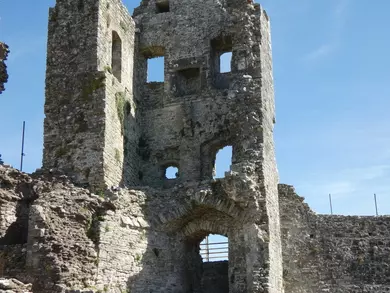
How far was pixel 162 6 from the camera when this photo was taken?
27.4m

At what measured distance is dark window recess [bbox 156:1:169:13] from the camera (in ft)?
89.2

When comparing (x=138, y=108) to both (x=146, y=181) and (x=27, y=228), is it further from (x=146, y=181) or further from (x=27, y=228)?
(x=27, y=228)

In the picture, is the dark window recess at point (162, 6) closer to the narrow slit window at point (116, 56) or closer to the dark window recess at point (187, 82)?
the dark window recess at point (187, 82)

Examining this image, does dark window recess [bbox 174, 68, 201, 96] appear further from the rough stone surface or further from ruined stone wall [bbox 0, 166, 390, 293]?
the rough stone surface

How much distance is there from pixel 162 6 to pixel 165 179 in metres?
6.91

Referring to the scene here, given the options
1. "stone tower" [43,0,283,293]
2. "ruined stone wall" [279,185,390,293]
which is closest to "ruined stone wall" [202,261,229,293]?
"stone tower" [43,0,283,293]

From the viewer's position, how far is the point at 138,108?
25.5 metres

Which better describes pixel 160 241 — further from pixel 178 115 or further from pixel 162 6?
pixel 162 6

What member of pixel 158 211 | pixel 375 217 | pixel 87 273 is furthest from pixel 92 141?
pixel 375 217

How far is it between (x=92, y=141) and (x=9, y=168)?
11.0 ft

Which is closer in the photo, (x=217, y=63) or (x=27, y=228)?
(x=27, y=228)

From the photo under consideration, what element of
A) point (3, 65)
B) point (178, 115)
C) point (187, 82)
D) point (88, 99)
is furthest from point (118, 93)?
point (3, 65)

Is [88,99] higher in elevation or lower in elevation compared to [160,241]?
higher

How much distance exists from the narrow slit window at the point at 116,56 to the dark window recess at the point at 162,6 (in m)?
3.24
